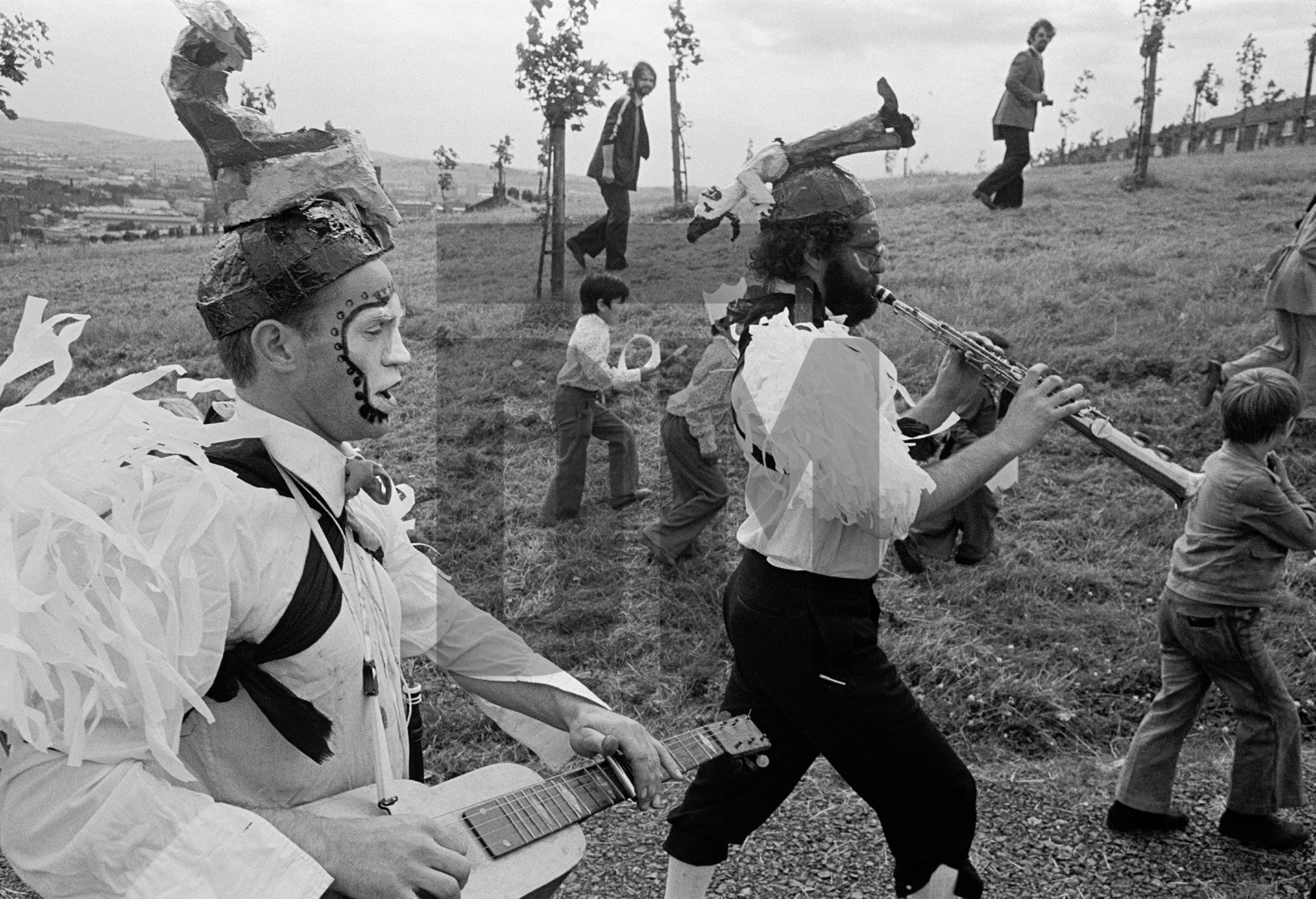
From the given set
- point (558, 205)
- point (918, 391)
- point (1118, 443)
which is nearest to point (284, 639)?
point (1118, 443)

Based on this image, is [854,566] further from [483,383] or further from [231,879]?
[483,383]

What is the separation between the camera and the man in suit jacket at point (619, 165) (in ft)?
34.9

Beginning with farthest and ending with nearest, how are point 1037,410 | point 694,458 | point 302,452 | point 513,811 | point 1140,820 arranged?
point 694,458, point 1140,820, point 1037,410, point 513,811, point 302,452

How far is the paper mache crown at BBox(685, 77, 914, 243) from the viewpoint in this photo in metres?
3.05

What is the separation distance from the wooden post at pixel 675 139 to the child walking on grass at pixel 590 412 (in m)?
9.20

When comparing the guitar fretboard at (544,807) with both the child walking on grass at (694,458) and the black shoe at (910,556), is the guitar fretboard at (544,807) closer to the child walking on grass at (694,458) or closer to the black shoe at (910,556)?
the black shoe at (910,556)

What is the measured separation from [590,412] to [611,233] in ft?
17.2

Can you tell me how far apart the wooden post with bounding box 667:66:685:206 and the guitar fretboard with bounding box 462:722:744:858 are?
13927mm

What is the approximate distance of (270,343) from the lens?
167cm

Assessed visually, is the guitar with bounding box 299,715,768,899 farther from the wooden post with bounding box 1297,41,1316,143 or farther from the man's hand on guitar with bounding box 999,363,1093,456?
the wooden post with bounding box 1297,41,1316,143

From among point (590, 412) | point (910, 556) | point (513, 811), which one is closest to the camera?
point (513, 811)

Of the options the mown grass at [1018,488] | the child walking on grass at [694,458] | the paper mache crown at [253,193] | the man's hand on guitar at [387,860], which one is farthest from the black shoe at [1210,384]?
the man's hand on guitar at [387,860]

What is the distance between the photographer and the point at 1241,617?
10.9ft

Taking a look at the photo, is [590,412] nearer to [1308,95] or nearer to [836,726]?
[836,726]
